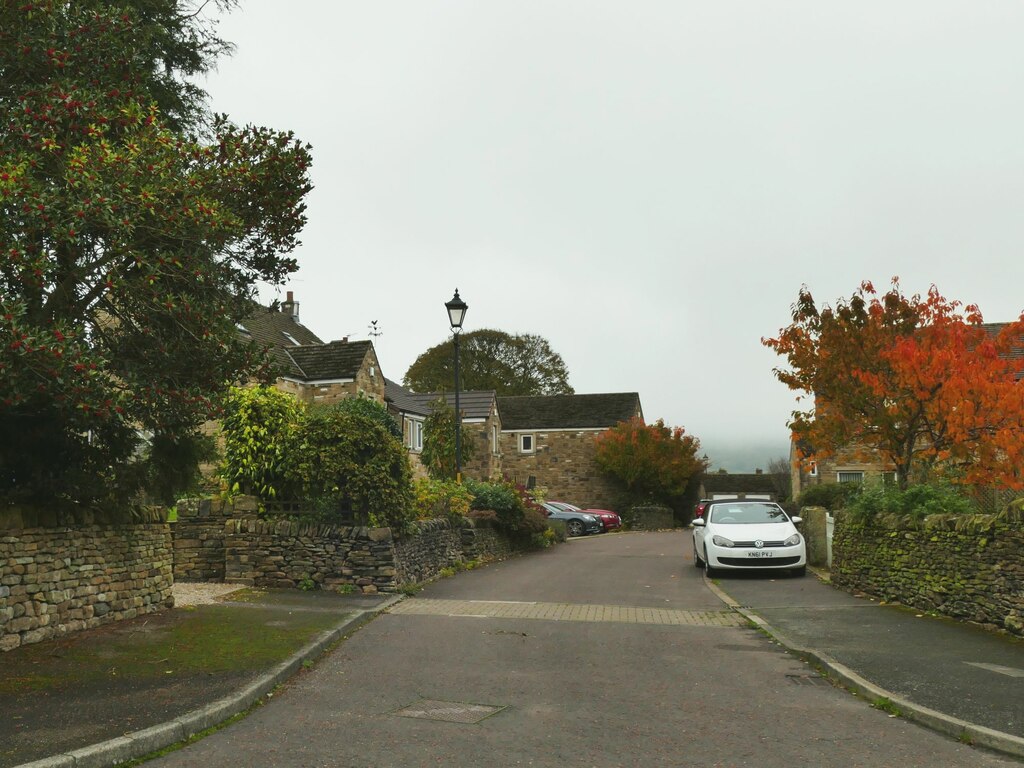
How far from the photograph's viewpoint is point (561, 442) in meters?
56.2

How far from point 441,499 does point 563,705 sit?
1353cm

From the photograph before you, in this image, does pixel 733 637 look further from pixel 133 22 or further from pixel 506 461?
pixel 506 461

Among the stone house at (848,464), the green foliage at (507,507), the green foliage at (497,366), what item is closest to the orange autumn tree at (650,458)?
the stone house at (848,464)

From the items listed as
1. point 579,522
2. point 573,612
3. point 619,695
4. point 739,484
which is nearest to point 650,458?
point 579,522

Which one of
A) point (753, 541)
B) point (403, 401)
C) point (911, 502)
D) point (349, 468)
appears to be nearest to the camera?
point (911, 502)

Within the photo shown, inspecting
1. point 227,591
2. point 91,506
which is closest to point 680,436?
point 227,591

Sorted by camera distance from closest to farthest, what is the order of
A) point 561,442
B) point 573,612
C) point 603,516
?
point 573,612, point 603,516, point 561,442

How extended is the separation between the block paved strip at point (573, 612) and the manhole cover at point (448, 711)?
546 centimetres

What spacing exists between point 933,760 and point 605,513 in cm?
3786

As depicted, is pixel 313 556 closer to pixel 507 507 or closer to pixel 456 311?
pixel 456 311

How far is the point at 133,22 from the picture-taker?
10.5 metres

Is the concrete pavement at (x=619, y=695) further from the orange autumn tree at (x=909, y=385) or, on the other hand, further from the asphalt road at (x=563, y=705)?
Answer: the orange autumn tree at (x=909, y=385)

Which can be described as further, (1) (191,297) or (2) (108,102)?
(2) (108,102)

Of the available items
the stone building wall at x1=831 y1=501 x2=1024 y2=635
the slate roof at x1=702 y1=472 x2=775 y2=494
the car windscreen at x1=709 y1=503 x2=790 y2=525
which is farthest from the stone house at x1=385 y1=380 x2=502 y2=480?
the slate roof at x1=702 y1=472 x2=775 y2=494
